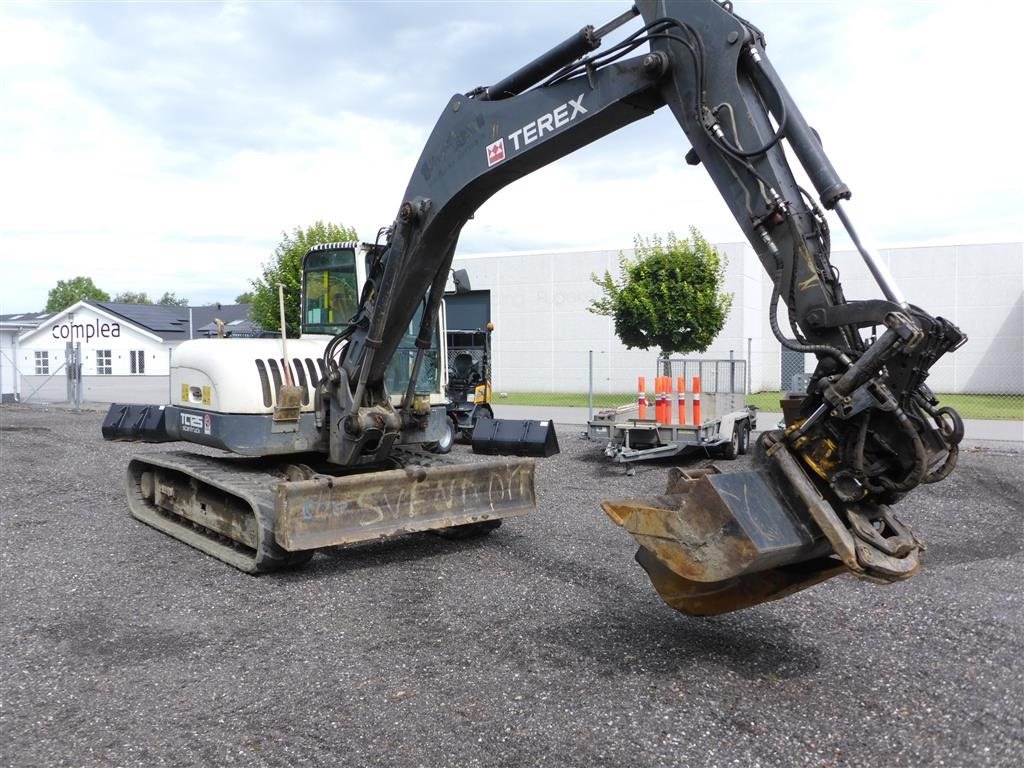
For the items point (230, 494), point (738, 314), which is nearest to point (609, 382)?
point (738, 314)

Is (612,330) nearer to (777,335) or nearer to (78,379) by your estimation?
(78,379)

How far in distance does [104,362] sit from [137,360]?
6.32 feet

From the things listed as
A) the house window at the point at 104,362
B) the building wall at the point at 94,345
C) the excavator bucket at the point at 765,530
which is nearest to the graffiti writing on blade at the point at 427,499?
the excavator bucket at the point at 765,530

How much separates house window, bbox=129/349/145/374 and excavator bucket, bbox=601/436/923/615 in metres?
40.6

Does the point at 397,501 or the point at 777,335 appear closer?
the point at 777,335

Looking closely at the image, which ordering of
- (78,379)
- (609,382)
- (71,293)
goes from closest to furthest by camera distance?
(78,379), (609,382), (71,293)

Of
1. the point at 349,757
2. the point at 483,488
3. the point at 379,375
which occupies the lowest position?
the point at 349,757

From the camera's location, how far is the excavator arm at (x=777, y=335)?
3982 millimetres

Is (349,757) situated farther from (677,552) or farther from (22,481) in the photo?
(22,481)

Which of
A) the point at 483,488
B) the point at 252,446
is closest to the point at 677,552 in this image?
the point at 483,488

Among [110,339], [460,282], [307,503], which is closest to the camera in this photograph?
[307,503]

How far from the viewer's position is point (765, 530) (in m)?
4.09

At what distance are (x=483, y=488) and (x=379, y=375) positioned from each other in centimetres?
131

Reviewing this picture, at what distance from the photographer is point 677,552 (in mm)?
4273
